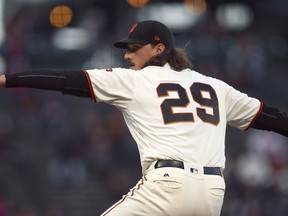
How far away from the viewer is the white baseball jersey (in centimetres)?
544

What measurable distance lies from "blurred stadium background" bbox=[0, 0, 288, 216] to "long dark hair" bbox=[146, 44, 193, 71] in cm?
640

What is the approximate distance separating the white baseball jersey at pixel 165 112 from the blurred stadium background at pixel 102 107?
6691mm

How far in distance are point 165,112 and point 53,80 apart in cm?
75

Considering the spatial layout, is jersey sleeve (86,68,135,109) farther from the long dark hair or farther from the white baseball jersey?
the long dark hair

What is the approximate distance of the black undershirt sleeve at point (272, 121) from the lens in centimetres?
604

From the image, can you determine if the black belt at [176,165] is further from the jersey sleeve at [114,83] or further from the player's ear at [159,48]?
the player's ear at [159,48]

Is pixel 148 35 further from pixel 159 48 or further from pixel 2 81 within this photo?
pixel 2 81

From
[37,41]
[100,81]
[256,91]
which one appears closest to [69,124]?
[37,41]

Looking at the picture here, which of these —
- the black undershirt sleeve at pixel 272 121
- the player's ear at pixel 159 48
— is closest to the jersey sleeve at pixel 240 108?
the black undershirt sleeve at pixel 272 121

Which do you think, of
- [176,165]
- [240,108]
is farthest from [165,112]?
[240,108]

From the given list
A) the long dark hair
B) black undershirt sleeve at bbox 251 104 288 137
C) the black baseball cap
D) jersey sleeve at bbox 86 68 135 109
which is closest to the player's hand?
jersey sleeve at bbox 86 68 135 109

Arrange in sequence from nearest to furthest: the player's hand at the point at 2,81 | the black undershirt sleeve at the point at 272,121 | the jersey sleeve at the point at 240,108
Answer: the player's hand at the point at 2,81, the jersey sleeve at the point at 240,108, the black undershirt sleeve at the point at 272,121

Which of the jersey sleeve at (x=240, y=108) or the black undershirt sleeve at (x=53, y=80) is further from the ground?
the black undershirt sleeve at (x=53, y=80)

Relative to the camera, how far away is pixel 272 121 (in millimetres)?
6055
